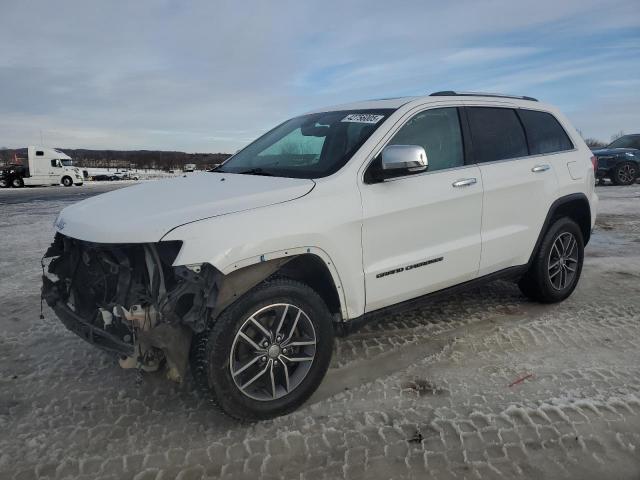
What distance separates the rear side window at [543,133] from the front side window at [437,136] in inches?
37.1

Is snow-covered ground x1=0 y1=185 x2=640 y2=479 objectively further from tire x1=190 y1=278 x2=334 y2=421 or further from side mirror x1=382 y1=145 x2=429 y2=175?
side mirror x1=382 y1=145 x2=429 y2=175

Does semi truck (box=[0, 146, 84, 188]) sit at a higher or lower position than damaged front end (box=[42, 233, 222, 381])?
higher

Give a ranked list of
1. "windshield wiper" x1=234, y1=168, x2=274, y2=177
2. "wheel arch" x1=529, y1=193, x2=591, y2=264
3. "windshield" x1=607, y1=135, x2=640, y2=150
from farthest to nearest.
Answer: "windshield" x1=607, y1=135, x2=640, y2=150 → "wheel arch" x1=529, y1=193, x2=591, y2=264 → "windshield wiper" x1=234, y1=168, x2=274, y2=177

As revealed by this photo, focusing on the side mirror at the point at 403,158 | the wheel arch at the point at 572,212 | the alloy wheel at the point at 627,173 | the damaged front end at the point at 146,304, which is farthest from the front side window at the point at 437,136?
the alloy wheel at the point at 627,173

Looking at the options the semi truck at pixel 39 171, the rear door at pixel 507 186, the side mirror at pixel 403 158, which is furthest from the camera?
the semi truck at pixel 39 171

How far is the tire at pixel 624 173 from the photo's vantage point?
1681cm

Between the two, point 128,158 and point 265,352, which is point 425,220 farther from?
point 128,158

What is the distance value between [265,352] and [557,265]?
10.1 ft

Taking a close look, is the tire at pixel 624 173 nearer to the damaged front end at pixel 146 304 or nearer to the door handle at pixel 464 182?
the door handle at pixel 464 182

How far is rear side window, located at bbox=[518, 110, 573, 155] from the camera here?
4.36m

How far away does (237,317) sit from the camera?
2.59 meters

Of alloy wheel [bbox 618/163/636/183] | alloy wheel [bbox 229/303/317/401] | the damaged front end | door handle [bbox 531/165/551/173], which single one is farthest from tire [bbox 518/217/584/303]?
alloy wheel [bbox 618/163/636/183]

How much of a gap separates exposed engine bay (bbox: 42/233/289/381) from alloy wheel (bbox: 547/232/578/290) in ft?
9.48

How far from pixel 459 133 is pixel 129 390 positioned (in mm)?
3000
